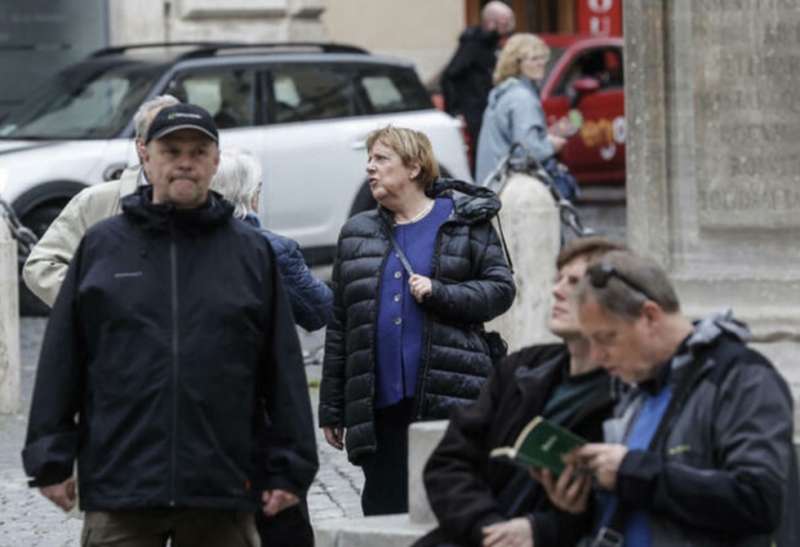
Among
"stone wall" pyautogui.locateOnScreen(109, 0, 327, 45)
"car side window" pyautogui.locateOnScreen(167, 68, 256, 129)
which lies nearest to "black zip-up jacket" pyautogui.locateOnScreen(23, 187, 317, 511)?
"car side window" pyautogui.locateOnScreen(167, 68, 256, 129)

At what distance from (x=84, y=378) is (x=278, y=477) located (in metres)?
0.50

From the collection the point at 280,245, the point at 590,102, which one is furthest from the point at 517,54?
the point at 590,102

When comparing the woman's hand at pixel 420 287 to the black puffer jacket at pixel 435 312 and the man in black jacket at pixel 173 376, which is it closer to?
the black puffer jacket at pixel 435 312

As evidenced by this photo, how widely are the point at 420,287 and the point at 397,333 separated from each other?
0.59ft

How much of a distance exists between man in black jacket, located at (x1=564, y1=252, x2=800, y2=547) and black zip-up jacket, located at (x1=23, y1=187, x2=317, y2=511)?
3.16ft

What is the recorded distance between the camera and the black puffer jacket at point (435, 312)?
25.5ft

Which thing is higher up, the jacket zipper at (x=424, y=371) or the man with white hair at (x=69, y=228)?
the man with white hair at (x=69, y=228)

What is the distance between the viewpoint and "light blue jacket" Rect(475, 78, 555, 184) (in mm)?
15633

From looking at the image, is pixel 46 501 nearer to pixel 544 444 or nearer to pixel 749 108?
pixel 749 108

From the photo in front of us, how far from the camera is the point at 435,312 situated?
780 centimetres

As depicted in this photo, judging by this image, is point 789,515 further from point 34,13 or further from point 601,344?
point 34,13

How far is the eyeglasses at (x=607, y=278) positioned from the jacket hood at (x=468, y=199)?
94.4 inches

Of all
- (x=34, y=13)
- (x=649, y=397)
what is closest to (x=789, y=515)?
(x=649, y=397)

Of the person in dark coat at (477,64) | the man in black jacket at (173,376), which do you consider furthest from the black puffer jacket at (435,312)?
the person in dark coat at (477,64)
